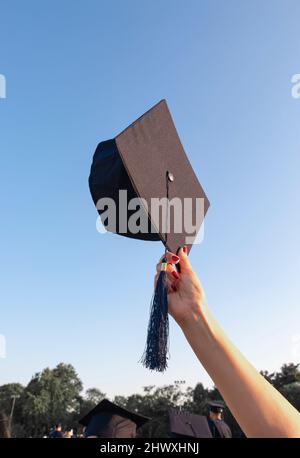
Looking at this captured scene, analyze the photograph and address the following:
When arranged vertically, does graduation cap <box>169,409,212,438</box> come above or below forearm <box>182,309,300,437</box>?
below

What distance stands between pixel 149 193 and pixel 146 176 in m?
0.10

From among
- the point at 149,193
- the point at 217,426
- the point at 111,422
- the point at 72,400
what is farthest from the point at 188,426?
the point at 72,400

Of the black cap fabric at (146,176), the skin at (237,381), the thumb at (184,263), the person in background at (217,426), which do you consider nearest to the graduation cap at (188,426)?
the person in background at (217,426)

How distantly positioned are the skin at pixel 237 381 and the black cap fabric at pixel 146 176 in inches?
26.1

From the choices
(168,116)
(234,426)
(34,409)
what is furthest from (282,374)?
(168,116)

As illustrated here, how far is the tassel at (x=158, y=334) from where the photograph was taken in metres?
1.62

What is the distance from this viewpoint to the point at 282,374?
41656 mm

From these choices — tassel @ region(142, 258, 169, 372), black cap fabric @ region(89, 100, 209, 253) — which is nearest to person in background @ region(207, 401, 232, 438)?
black cap fabric @ region(89, 100, 209, 253)

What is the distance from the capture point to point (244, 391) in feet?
3.33

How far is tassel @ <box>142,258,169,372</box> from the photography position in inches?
63.6

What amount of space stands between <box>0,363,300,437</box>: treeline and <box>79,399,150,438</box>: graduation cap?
32.8 meters

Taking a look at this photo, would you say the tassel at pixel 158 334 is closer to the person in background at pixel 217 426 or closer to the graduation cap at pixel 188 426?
the graduation cap at pixel 188 426

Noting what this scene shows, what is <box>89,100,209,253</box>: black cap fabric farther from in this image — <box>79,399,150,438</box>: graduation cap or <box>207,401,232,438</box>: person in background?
<box>207,401,232,438</box>: person in background
